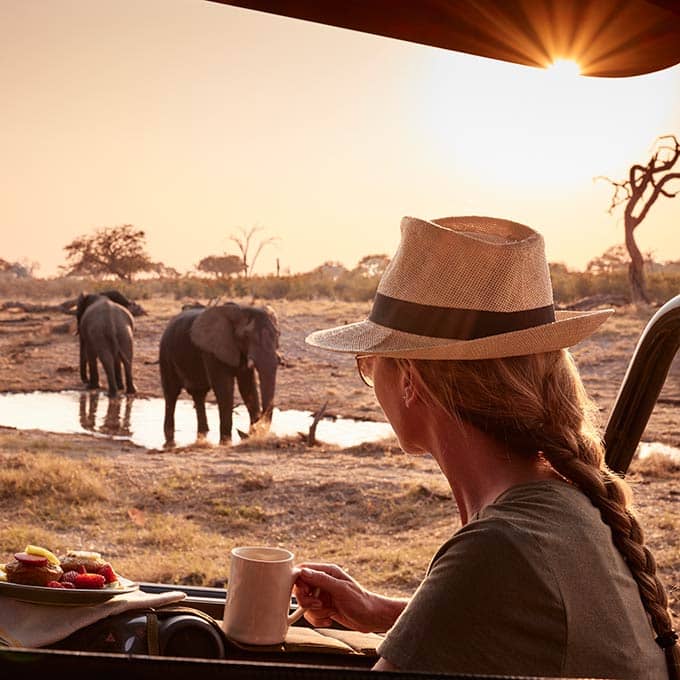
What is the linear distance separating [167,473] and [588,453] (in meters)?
5.22

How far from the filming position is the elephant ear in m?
5.88

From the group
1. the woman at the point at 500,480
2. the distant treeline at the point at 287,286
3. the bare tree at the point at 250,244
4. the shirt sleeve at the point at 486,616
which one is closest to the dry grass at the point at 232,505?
the distant treeline at the point at 287,286

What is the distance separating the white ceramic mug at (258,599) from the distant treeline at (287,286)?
187 inches

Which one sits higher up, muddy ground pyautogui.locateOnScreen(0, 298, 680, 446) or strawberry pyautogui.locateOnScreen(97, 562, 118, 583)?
strawberry pyautogui.locateOnScreen(97, 562, 118, 583)

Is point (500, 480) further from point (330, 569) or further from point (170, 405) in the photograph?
point (170, 405)

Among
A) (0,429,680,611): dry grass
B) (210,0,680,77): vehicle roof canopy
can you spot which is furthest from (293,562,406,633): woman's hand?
(0,429,680,611): dry grass

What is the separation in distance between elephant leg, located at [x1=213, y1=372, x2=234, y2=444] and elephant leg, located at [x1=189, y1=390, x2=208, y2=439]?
347mm

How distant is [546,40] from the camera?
2.30 feet

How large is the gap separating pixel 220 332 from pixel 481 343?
5513mm

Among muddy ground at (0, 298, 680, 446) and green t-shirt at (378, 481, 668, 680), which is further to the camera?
muddy ground at (0, 298, 680, 446)

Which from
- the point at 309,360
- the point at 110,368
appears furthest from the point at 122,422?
the point at 309,360

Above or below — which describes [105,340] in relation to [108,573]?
below

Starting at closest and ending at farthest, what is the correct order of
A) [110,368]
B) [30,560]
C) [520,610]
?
[520,610] < [30,560] < [110,368]

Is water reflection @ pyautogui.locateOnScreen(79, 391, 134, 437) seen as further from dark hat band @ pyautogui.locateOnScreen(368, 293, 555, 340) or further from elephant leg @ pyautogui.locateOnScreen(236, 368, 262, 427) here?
dark hat band @ pyautogui.locateOnScreen(368, 293, 555, 340)
